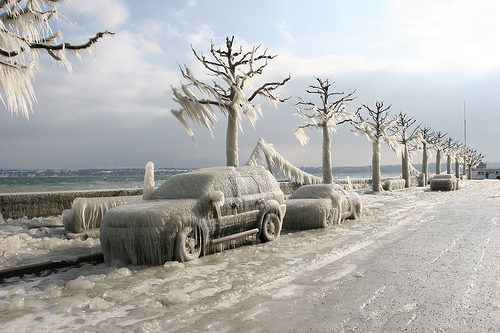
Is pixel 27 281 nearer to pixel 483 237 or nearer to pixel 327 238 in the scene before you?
pixel 327 238

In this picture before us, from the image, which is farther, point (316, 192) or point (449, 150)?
point (449, 150)

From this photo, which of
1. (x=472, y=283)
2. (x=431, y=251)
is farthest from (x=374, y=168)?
(x=472, y=283)

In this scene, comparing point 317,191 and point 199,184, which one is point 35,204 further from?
point 317,191

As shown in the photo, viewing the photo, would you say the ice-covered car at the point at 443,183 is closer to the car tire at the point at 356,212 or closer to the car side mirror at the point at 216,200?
the car tire at the point at 356,212

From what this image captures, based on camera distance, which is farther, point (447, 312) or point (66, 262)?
point (66, 262)

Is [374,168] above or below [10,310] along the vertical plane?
above

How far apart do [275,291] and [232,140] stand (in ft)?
34.2

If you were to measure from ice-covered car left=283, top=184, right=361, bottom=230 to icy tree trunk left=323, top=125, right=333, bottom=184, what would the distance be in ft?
30.2

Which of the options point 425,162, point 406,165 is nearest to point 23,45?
point 406,165

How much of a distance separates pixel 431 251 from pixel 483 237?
255 cm

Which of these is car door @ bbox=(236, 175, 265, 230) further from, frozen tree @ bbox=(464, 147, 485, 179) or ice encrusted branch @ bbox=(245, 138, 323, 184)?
frozen tree @ bbox=(464, 147, 485, 179)

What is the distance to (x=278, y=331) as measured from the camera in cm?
372

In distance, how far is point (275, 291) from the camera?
5.01 m

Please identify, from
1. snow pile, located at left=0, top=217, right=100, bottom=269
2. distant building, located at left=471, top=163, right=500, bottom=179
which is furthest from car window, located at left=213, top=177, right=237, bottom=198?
distant building, located at left=471, top=163, right=500, bottom=179
